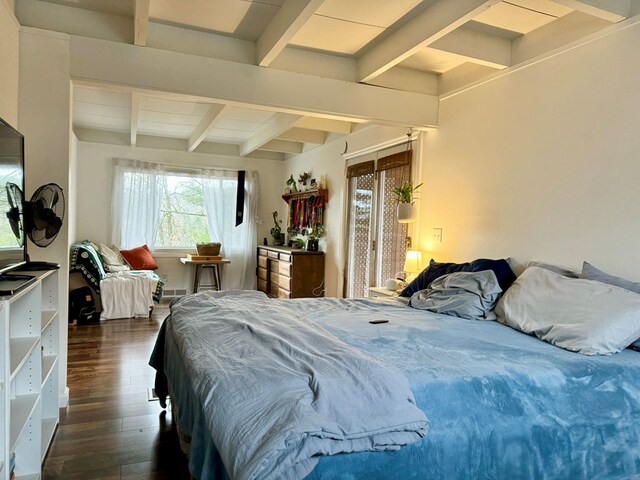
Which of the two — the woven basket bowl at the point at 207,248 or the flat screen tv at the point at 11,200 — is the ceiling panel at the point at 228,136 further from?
the flat screen tv at the point at 11,200

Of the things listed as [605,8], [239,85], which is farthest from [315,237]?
[605,8]

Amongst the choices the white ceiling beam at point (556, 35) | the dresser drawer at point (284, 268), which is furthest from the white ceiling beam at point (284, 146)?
the white ceiling beam at point (556, 35)

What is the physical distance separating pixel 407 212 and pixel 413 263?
46cm

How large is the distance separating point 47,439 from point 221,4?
107 inches

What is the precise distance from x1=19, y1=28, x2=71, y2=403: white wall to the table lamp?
8.83ft

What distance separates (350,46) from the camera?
10.8 feet

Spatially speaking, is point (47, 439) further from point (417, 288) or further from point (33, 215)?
point (417, 288)

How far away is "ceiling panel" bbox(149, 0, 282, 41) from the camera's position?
2697mm

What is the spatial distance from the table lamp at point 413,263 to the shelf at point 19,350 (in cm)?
285

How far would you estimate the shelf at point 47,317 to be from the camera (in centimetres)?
223

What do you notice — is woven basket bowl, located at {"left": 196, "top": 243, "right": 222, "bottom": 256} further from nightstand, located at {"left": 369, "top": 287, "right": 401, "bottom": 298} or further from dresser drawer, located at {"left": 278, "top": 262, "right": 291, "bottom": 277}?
nightstand, located at {"left": 369, "top": 287, "right": 401, "bottom": 298}

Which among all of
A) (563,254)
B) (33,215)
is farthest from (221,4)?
(563,254)

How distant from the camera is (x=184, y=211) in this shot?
713 centimetres

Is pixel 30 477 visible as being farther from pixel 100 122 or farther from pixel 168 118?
pixel 100 122
